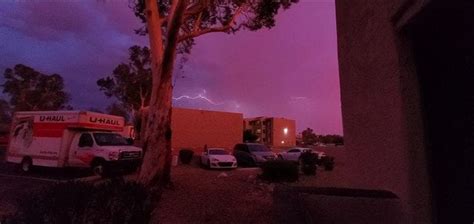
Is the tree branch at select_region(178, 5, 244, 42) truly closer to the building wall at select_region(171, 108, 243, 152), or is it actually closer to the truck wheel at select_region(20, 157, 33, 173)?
the truck wheel at select_region(20, 157, 33, 173)

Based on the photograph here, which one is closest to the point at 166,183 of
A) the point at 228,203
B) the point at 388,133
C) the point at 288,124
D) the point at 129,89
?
the point at 228,203

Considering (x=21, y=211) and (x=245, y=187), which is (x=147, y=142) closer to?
(x=245, y=187)

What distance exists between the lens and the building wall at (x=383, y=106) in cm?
440

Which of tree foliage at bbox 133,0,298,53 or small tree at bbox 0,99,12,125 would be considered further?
small tree at bbox 0,99,12,125

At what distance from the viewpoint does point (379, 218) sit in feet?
14.4

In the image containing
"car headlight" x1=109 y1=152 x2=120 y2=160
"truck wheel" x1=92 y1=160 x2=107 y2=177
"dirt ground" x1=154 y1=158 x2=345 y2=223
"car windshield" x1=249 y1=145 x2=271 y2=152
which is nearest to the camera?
"dirt ground" x1=154 y1=158 x2=345 y2=223

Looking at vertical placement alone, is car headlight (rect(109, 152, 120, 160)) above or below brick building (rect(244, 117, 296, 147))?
below

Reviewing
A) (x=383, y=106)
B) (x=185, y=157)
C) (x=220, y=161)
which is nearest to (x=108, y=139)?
(x=220, y=161)

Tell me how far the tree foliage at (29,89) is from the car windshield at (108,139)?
54824 millimetres

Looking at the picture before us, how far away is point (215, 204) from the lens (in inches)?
411

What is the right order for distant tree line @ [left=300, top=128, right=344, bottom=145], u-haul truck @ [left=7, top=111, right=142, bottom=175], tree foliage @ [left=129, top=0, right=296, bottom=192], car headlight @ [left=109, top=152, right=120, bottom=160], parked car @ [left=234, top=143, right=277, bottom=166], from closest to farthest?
tree foliage @ [left=129, top=0, right=296, bottom=192] < car headlight @ [left=109, top=152, right=120, bottom=160] < u-haul truck @ [left=7, top=111, right=142, bottom=175] < parked car @ [left=234, top=143, right=277, bottom=166] < distant tree line @ [left=300, top=128, right=344, bottom=145]

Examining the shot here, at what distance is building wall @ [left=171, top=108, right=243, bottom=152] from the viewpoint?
116ft

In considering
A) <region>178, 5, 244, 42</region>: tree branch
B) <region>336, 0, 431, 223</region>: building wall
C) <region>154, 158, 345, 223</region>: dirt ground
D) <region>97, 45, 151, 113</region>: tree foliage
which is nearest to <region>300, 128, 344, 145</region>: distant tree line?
<region>97, 45, 151, 113</region>: tree foliage

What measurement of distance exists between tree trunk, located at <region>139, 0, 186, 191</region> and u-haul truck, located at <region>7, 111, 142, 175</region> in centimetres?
540
